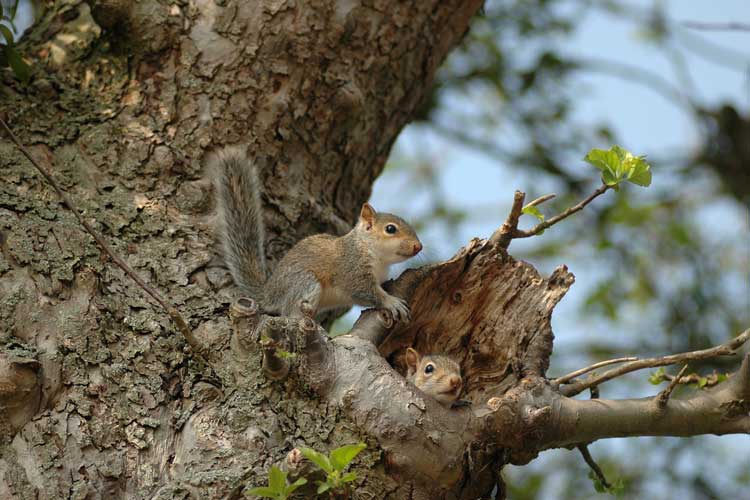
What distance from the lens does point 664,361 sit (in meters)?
2.54

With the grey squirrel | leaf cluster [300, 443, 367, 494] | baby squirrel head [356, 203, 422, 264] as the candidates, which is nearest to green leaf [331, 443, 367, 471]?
leaf cluster [300, 443, 367, 494]

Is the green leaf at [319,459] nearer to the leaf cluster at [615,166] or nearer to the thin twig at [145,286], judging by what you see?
the thin twig at [145,286]

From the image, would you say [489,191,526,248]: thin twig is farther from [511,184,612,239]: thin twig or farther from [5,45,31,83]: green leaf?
[5,45,31,83]: green leaf

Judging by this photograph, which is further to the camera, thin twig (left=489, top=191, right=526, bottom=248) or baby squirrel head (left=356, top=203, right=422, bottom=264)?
baby squirrel head (left=356, top=203, right=422, bottom=264)

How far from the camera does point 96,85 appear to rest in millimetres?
3094

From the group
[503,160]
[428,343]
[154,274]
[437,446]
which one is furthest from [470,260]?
[503,160]

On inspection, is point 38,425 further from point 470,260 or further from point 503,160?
point 503,160

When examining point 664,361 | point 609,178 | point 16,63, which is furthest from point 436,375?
point 16,63

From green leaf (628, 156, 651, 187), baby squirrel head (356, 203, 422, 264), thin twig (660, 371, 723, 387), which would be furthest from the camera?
baby squirrel head (356, 203, 422, 264)

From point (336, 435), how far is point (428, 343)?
0.96 metres

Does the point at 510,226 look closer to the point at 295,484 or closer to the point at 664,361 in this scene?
the point at 664,361

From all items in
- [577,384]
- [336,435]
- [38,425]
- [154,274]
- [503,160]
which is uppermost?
[503,160]

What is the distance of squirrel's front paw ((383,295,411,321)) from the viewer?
2893mm

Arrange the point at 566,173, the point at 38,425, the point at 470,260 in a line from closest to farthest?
the point at 38,425, the point at 470,260, the point at 566,173
